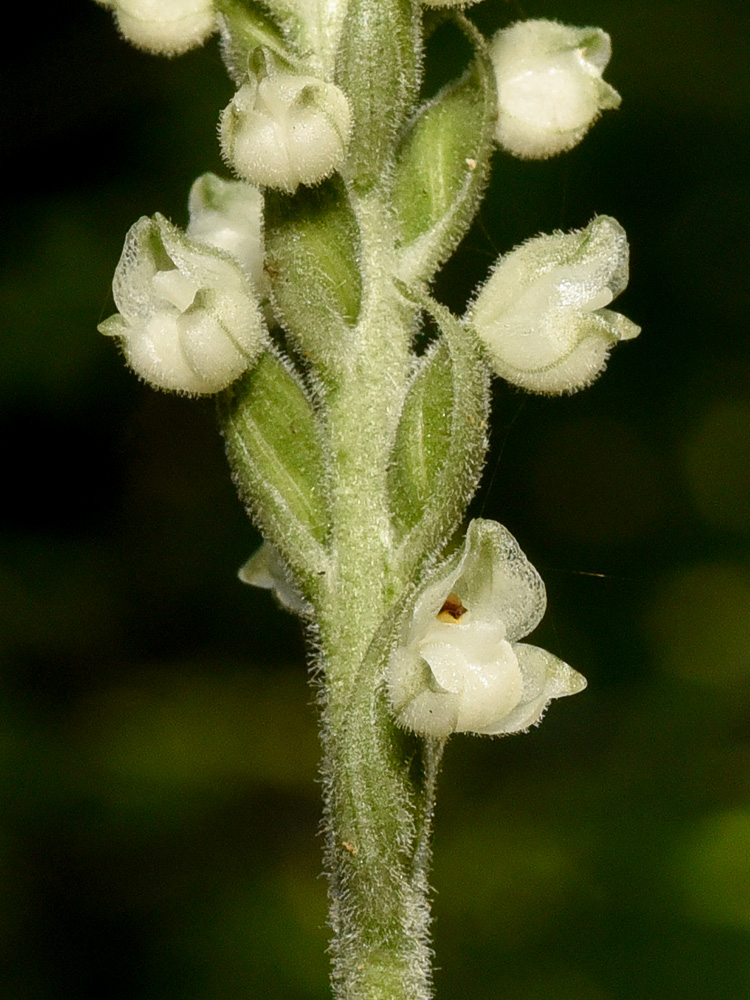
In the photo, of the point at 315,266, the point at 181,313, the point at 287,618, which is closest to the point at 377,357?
the point at 315,266

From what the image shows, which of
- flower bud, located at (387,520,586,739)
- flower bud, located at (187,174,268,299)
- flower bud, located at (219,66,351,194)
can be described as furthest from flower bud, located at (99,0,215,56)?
flower bud, located at (387,520,586,739)

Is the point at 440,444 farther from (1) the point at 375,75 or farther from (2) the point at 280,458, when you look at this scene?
(1) the point at 375,75

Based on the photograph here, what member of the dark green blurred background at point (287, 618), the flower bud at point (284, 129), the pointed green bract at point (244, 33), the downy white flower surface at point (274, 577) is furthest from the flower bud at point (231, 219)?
the dark green blurred background at point (287, 618)

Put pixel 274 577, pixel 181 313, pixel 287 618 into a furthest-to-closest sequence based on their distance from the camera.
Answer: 1. pixel 287 618
2. pixel 274 577
3. pixel 181 313

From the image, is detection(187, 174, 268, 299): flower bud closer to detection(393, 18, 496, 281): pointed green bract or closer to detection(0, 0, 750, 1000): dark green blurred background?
detection(393, 18, 496, 281): pointed green bract

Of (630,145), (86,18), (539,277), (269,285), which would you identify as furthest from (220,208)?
(86,18)

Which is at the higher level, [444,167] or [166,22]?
[166,22]

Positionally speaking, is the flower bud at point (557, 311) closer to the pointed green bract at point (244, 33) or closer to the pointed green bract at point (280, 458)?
the pointed green bract at point (280, 458)
